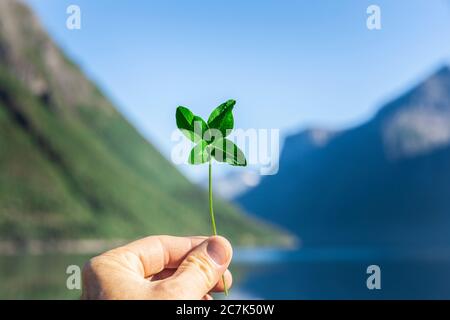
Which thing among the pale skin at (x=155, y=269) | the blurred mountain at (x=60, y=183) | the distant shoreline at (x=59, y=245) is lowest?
the pale skin at (x=155, y=269)

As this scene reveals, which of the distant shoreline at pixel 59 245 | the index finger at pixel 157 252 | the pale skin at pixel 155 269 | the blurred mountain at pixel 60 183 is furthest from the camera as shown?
the blurred mountain at pixel 60 183

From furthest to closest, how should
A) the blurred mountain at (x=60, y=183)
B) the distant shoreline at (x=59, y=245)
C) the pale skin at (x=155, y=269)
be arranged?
the blurred mountain at (x=60, y=183) < the distant shoreline at (x=59, y=245) < the pale skin at (x=155, y=269)

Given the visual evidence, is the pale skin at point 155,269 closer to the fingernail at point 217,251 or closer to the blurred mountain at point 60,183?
the fingernail at point 217,251

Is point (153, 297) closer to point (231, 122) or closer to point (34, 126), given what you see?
point (231, 122)

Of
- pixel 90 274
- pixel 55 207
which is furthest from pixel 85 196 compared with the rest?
pixel 90 274

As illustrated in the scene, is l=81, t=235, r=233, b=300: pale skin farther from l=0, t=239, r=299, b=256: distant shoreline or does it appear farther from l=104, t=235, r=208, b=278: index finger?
l=0, t=239, r=299, b=256: distant shoreline

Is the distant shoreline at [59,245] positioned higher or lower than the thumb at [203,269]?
higher

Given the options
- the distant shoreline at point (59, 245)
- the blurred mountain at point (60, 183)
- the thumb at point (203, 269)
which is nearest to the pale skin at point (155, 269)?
the thumb at point (203, 269)
